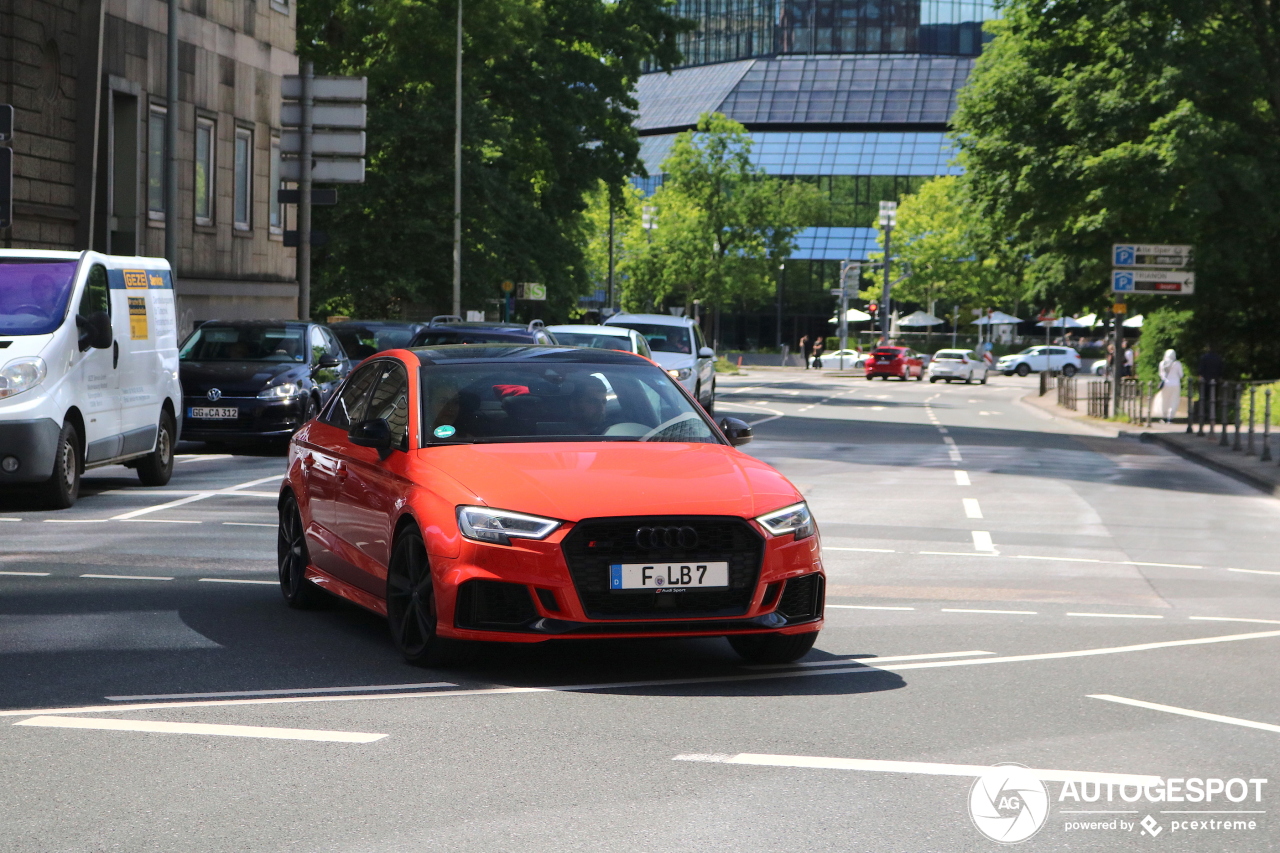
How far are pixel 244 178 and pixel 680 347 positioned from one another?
39.8 ft

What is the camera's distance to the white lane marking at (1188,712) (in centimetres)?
693

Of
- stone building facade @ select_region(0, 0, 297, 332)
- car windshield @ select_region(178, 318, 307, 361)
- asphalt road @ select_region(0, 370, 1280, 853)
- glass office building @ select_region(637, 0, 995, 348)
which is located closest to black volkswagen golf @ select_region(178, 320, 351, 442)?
car windshield @ select_region(178, 318, 307, 361)

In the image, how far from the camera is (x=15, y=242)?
28.4 m

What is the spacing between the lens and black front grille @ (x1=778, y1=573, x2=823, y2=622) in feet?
25.4

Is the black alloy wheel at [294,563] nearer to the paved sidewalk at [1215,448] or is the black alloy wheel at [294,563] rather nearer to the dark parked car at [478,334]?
the dark parked car at [478,334]

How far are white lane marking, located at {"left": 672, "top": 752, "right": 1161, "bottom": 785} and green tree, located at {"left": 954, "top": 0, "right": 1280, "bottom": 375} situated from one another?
28842 millimetres

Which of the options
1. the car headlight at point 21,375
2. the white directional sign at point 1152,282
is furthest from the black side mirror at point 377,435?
the white directional sign at point 1152,282

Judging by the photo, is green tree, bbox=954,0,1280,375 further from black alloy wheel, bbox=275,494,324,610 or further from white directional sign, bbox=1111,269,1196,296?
black alloy wheel, bbox=275,494,324,610

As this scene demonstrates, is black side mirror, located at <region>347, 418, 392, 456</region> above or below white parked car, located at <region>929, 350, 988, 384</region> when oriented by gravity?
above

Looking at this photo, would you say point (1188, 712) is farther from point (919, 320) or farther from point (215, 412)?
point (919, 320)

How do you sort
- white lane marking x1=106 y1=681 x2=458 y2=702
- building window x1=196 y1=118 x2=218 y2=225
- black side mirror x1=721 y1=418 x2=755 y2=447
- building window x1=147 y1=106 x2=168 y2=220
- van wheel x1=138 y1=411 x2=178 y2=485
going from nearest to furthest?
white lane marking x1=106 y1=681 x2=458 y2=702
black side mirror x1=721 y1=418 x2=755 y2=447
van wheel x1=138 y1=411 x2=178 y2=485
building window x1=147 y1=106 x2=168 y2=220
building window x1=196 y1=118 x2=218 y2=225

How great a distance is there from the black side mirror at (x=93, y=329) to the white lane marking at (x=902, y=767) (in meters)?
9.72

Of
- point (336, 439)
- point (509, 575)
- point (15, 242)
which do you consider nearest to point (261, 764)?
point (509, 575)

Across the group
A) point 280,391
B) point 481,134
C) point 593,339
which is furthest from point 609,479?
point 481,134
